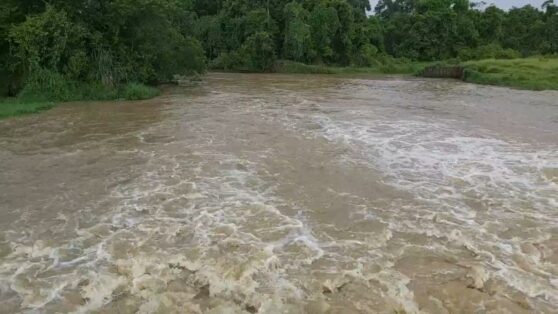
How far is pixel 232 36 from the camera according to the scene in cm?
3800

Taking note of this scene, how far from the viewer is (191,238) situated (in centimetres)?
567

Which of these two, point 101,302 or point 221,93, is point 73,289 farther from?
point 221,93

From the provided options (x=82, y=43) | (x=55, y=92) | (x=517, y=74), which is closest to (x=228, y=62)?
(x=82, y=43)

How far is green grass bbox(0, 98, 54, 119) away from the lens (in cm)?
1354

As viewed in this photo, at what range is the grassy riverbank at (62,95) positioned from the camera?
14.3m

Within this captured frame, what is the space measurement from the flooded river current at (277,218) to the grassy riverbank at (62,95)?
2126 millimetres

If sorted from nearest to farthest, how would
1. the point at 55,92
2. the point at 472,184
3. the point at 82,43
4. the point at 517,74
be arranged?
the point at 472,184 < the point at 55,92 < the point at 82,43 < the point at 517,74

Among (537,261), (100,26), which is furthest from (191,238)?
(100,26)

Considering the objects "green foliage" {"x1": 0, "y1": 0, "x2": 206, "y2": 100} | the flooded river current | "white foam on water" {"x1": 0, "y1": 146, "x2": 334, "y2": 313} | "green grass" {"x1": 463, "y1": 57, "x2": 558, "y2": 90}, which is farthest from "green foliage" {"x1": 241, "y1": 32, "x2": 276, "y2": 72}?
"white foam on water" {"x1": 0, "y1": 146, "x2": 334, "y2": 313}

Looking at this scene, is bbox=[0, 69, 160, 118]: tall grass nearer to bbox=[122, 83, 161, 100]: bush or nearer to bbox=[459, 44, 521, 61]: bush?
bbox=[122, 83, 161, 100]: bush

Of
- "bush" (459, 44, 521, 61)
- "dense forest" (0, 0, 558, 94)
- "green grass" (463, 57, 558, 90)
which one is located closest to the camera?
"dense forest" (0, 0, 558, 94)

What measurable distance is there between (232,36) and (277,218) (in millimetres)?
33615

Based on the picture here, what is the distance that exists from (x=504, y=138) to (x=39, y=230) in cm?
1004

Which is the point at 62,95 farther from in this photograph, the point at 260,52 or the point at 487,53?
the point at 487,53
